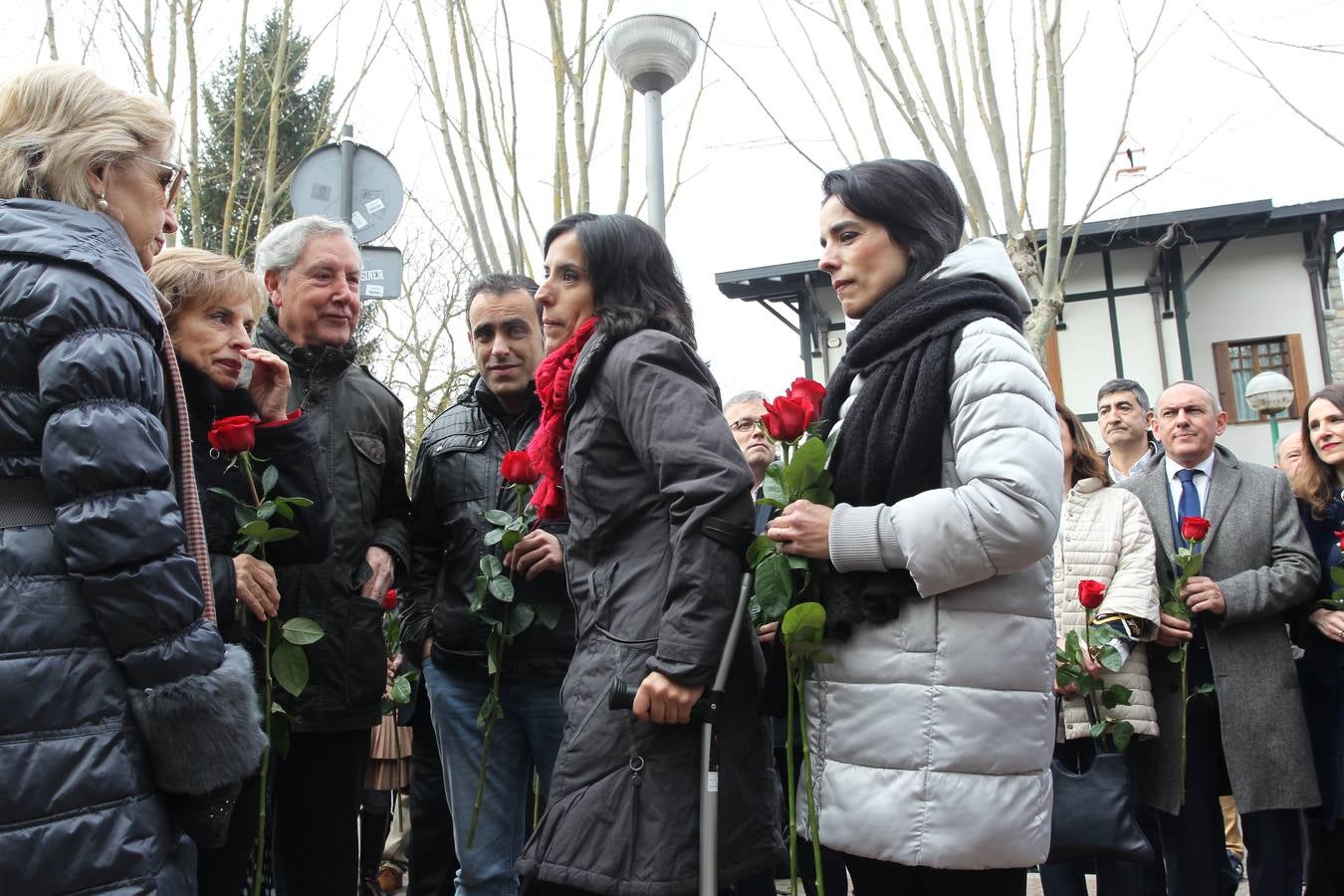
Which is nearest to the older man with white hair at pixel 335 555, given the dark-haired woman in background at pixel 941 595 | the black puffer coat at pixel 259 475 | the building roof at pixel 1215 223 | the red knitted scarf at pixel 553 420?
the black puffer coat at pixel 259 475

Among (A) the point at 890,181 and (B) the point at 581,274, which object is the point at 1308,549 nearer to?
(A) the point at 890,181

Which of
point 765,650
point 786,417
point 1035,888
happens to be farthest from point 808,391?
point 1035,888

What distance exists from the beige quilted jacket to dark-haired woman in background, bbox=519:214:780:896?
6.48 ft

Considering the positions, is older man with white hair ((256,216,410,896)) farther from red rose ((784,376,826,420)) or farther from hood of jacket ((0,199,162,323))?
→ red rose ((784,376,826,420))

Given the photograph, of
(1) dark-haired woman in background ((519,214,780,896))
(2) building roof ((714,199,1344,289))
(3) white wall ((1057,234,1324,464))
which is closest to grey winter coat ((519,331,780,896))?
(1) dark-haired woman in background ((519,214,780,896))

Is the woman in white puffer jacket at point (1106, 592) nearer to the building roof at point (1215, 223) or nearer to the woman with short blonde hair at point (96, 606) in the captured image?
the woman with short blonde hair at point (96, 606)

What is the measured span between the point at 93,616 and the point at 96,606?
0.05m

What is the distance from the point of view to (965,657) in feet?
6.82

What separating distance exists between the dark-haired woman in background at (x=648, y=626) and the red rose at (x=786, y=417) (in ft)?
0.35

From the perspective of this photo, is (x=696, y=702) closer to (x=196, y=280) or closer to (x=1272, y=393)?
(x=196, y=280)

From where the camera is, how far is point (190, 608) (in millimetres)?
1901

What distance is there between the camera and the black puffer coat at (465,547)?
315 cm

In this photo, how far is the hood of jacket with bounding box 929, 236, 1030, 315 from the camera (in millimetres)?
2314

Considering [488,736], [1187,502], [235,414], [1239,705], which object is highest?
[235,414]
